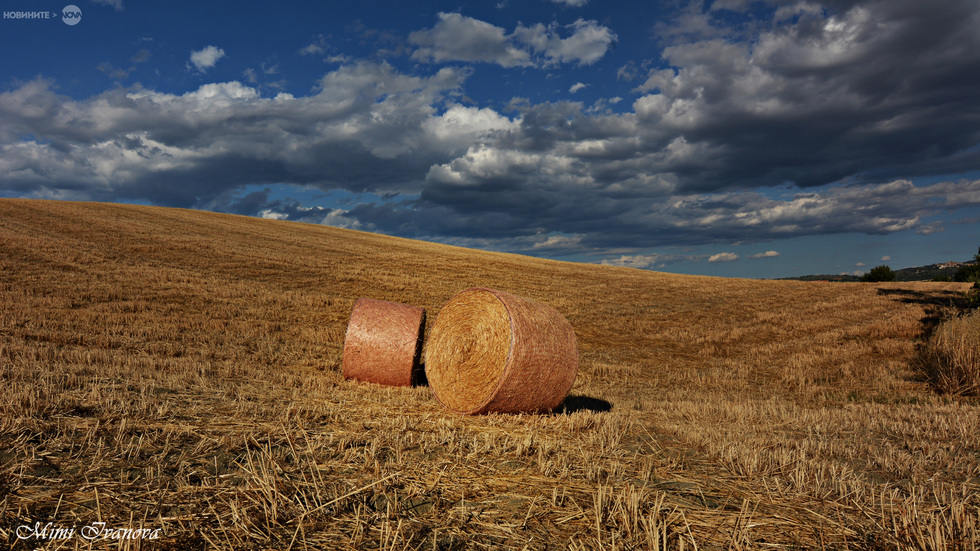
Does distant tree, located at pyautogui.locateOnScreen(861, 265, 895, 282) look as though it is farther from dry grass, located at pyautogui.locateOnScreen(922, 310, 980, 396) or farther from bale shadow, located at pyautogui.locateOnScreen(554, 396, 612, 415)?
bale shadow, located at pyautogui.locateOnScreen(554, 396, 612, 415)

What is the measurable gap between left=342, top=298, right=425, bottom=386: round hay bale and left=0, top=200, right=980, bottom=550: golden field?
21.7 inches

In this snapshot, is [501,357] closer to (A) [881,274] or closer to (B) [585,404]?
(B) [585,404]

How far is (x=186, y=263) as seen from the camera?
2309cm

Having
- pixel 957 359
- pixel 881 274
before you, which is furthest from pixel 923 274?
pixel 957 359

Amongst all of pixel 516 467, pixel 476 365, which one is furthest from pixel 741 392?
pixel 516 467

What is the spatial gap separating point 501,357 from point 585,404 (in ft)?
9.39

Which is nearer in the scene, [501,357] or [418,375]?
[501,357]

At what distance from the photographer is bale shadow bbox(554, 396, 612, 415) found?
8.98m

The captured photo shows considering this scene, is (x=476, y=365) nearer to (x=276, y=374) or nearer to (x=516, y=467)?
(x=516, y=467)

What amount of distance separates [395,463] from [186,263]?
22.9m

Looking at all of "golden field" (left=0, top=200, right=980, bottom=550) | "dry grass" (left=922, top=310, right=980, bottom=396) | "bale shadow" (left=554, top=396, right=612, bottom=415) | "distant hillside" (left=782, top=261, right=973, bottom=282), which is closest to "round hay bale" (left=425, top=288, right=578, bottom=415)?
"golden field" (left=0, top=200, right=980, bottom=550)

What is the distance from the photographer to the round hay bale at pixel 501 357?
7465mm

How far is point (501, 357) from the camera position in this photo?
25.0 feet

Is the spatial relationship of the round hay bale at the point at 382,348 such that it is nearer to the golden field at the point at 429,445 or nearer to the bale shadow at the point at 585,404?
the golden field at the point at 429,445
